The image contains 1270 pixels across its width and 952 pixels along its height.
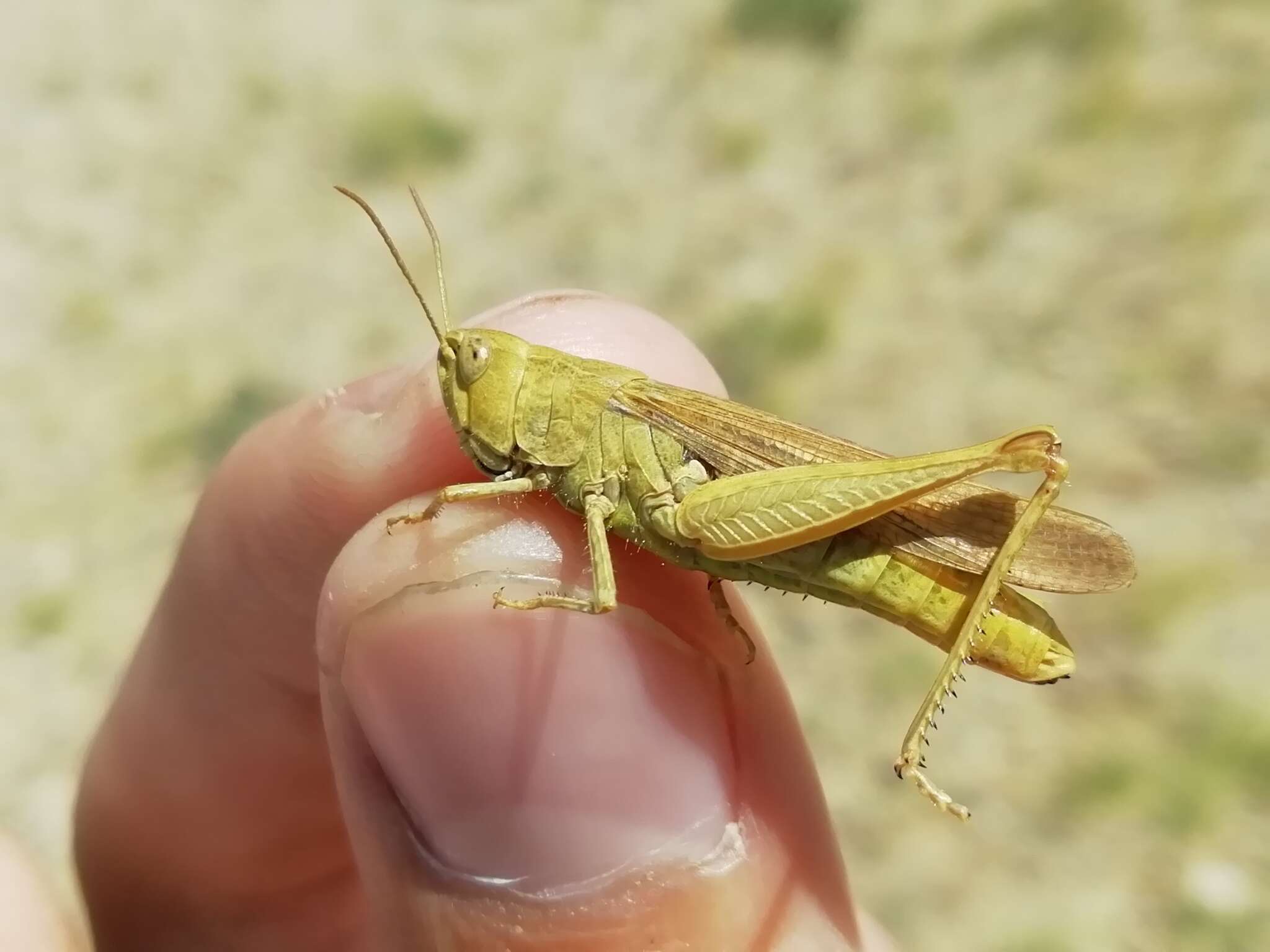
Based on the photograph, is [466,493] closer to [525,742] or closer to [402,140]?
[525,742]

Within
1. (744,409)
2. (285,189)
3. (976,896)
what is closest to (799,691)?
(976,896)

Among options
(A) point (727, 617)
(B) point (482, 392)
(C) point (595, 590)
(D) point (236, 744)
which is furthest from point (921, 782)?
(D) point (236, 744)

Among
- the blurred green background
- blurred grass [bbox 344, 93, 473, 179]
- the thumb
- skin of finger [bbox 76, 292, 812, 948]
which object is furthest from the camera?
blurred grass [bbox 344, 93, 473, 179]

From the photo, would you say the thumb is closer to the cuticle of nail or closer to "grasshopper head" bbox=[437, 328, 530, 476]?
the cuticle of nail

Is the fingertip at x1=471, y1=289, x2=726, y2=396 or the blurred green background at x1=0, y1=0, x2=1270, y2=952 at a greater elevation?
the fingertip at x1=471, y1=289, x2=726, y2=396

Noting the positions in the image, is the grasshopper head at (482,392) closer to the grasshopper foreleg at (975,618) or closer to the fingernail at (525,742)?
the fingernail at (525,742)

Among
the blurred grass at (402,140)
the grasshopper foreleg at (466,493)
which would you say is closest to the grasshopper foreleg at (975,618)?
the grasshopper foreleg at (466,493)

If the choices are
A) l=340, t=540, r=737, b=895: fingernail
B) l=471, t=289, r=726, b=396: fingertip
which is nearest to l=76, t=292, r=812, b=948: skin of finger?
l=471, t=289, r=726, b=396: fingertip
